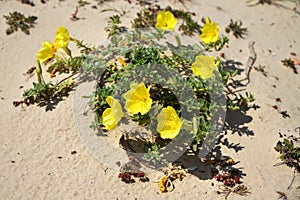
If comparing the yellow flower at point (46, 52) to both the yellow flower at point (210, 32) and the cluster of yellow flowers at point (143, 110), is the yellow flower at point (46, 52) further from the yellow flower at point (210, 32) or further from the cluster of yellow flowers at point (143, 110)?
the yellow flower at point (210, 32)

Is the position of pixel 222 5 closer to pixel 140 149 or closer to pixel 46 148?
pixel 140 149

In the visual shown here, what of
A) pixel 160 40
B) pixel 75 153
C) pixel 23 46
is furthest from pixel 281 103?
pixel 23 46

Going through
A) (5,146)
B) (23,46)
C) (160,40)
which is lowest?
(5,146)

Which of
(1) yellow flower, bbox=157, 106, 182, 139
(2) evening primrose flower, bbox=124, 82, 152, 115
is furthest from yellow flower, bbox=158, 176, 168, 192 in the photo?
(2) evening primrose flower, bbox=124, 82, 152, 115

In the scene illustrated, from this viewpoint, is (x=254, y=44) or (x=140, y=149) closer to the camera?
(x=140, y=149)

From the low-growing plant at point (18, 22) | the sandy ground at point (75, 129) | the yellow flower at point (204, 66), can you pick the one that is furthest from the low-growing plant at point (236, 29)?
the low-growing plant at point (18, 22)

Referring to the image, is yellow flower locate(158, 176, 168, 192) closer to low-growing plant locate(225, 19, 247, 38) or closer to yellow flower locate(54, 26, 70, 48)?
yellow flower locate(54, 26, 70, 48)
